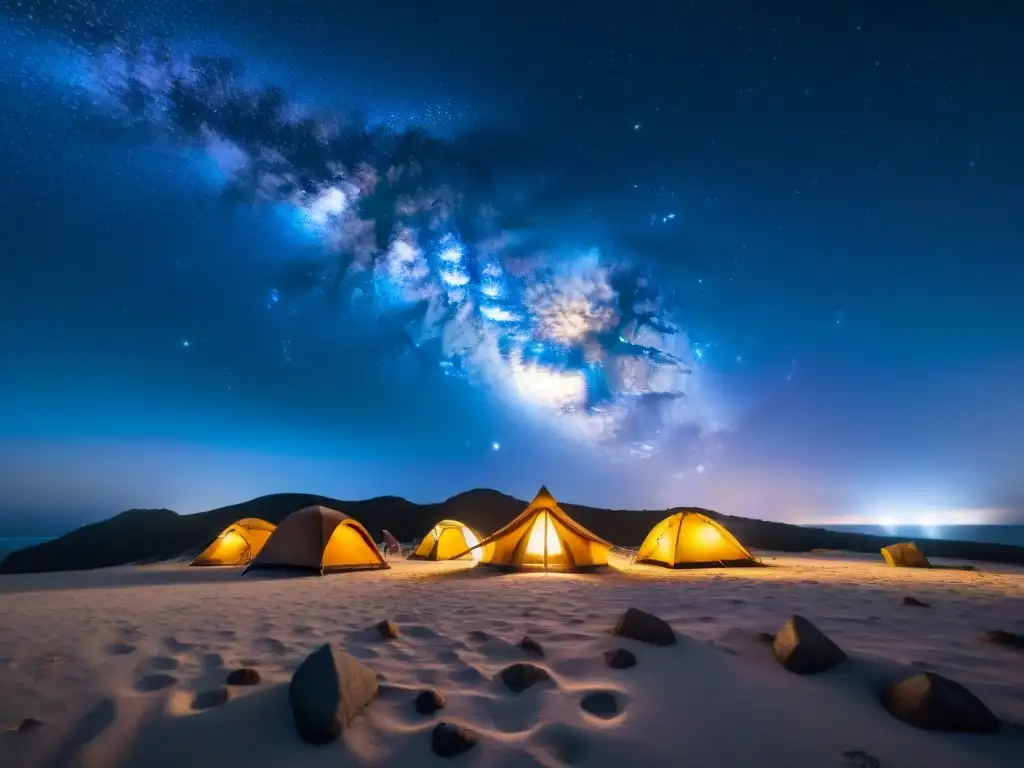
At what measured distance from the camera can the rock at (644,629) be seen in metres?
3.96

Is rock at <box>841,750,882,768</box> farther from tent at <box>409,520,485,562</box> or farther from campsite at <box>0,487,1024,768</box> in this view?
tent at <box>409,520,485,562</box>

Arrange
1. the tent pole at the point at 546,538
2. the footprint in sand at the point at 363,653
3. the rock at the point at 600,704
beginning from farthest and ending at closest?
the tent pole at the point at 546,538 < the footprint in sand at the point at 363,653 < the rock at the point at 600,704

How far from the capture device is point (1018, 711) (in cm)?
273

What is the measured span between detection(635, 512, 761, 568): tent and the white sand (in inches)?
255

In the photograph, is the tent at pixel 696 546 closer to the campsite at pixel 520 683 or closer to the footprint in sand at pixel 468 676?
the campsite at pixel 520 683

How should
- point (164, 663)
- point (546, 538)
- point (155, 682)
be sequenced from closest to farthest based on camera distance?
point (155, 682) < point (164, 663) < point (546, 538)

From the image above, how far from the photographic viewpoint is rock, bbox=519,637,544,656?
398 centimetres

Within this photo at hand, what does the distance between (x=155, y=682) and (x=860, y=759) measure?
177 inches

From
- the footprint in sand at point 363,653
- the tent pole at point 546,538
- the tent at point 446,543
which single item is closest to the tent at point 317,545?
the tent pole at point 546,538

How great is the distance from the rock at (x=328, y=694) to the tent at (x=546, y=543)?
9.22m

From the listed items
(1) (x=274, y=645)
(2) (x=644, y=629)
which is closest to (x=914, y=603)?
(2) (x=644, y=629)

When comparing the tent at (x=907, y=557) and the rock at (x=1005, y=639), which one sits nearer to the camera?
the rock at (x=1005, y=639)

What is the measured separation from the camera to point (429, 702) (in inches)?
117

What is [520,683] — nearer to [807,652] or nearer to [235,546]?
[807,652]
